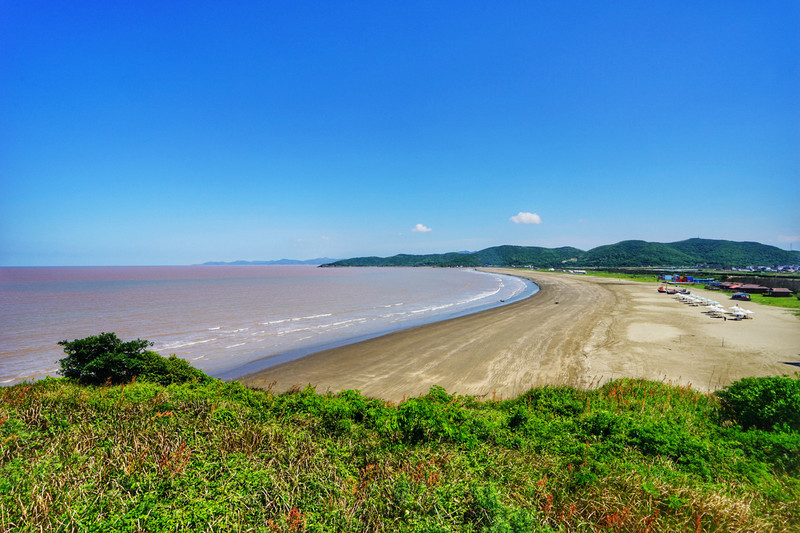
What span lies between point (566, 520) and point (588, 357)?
57.3 ft

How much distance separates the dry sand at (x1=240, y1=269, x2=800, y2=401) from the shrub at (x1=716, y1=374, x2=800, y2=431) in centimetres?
512

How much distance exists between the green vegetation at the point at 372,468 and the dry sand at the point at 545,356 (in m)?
5.33

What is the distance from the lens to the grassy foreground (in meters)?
3.97

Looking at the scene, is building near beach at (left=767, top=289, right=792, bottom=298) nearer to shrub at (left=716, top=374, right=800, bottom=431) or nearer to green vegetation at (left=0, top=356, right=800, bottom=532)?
shrub at (left=716, top=374, right=800, bottom=431)

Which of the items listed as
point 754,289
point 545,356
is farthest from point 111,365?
point 754,289

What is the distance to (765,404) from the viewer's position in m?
8.31

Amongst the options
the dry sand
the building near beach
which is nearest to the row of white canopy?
the dry sand

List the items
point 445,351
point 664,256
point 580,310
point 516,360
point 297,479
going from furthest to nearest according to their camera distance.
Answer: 1. point 664,256
2. point 580,310
3. point 445,351
4. point 516,360
5. point 297,479

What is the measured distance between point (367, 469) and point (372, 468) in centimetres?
11

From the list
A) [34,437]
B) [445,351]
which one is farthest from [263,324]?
[34,437]

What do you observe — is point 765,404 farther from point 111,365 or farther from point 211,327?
point 211,327

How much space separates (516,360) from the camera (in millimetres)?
18844

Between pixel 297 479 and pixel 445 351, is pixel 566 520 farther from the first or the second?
pixel 445 351

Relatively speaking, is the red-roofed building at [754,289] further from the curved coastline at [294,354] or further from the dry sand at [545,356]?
the curved coastline at [294,354]
